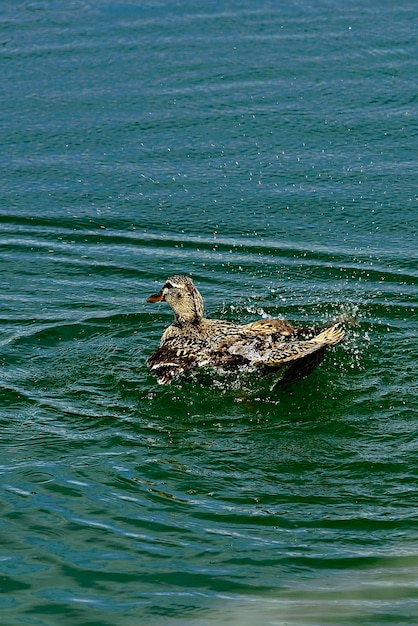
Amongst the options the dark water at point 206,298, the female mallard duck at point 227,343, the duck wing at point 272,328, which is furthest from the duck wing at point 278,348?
the dark water at point 206,298

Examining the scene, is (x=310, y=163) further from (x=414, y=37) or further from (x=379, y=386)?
(x=379, y=386)

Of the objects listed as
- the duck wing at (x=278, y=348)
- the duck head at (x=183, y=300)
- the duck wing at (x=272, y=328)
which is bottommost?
the duck wing at (x=278, y=348)

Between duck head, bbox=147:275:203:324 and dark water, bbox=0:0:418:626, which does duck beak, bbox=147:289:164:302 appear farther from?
dark water, bbox=0:0:418:626

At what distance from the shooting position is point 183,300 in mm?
9328

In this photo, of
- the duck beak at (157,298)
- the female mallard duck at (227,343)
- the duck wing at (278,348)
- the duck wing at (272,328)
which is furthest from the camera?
the duck beak at (157,298)

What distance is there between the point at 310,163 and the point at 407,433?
17.6 feet

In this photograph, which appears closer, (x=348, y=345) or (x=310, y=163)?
(x=348, y=345)

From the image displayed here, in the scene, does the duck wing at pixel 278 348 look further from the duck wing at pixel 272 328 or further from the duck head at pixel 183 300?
the duck head at pixel 183 300

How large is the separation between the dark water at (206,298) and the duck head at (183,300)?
48 centimetres

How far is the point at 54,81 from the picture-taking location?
48.1 feet

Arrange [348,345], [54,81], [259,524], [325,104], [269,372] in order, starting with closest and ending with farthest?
[259,524], [269,372], [348,345], [325,104], [54,81]

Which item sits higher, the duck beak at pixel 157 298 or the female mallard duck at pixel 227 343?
the duck beak at pixel 157 298

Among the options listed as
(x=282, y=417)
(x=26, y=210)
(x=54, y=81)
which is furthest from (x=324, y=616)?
(x=54, y=81)

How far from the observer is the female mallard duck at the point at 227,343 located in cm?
845
